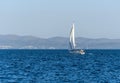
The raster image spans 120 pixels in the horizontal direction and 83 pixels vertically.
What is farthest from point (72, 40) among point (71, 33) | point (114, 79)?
point (114, 79)

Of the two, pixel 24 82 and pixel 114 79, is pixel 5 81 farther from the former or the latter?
pixel 114 79

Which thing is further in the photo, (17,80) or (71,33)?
(71,33)

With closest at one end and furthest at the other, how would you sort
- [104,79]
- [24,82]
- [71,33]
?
[24,82] → [104,79] → [71,33]

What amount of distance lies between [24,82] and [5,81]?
3151 mm

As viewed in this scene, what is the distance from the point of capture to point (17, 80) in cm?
6819

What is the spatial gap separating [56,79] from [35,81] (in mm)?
4313

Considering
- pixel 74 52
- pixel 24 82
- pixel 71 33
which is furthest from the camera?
pixel 71 33

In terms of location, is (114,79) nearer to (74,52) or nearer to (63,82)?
(63,82)

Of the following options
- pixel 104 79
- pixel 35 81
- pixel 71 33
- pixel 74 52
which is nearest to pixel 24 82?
pixel 35 81

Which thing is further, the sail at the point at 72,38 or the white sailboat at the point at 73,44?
the sail at the point at 72,38

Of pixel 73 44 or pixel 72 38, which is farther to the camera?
pixel 72 38

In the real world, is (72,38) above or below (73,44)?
above

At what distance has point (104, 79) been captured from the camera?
6962 cm

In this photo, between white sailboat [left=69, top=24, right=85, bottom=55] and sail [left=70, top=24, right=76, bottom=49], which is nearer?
white sailboat [left=69, top=24, right=85, bottom=55]
